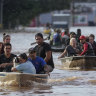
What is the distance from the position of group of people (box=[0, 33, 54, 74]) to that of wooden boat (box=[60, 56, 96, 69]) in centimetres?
466

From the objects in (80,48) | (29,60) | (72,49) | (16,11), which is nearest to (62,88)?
(29,60)

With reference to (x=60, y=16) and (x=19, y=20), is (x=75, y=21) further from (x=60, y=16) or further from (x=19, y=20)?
(x=19, y=20)

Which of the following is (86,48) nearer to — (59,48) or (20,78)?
(20,78)

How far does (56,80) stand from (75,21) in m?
143

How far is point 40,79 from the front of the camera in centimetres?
1873

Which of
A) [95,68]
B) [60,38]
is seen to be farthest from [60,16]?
[95,68]

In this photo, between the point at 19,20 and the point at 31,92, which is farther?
the point at 19,20

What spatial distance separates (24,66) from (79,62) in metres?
7.50

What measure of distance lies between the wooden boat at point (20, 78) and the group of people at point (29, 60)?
7.1 inches

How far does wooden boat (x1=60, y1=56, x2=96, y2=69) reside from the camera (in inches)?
981

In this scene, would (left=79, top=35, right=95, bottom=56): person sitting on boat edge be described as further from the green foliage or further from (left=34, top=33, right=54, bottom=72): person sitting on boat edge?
the green foliage

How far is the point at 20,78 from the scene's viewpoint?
18078mm

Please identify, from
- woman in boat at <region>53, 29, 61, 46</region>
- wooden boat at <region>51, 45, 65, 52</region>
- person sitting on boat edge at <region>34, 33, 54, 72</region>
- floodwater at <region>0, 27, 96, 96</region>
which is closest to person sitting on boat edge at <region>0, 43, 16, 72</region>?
floodwater at <region>0, 27, 96, 96</region>

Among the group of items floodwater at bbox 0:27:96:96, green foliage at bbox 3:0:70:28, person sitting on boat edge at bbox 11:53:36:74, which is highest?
green foliage at bbox 3:0:70:28
